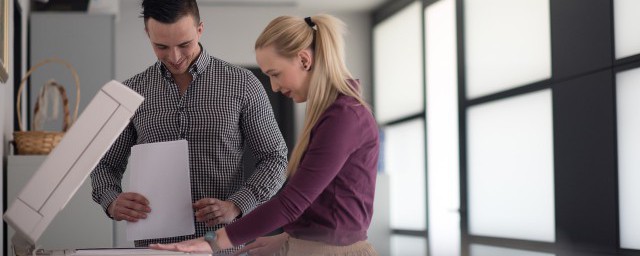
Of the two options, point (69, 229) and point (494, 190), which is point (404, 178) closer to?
point (494, 190)

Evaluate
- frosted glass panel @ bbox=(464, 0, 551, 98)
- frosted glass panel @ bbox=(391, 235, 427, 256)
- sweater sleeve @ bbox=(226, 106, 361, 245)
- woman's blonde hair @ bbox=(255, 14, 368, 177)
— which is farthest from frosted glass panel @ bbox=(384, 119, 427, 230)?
sweater sleeve @ bbox=(226, 106, 361, 245)

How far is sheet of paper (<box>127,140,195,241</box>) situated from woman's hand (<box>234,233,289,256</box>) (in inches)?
6.6

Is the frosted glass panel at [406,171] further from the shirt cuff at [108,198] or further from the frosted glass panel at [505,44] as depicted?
the shirt cuff at [108,198]

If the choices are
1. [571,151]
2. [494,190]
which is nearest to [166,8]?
[571,151]

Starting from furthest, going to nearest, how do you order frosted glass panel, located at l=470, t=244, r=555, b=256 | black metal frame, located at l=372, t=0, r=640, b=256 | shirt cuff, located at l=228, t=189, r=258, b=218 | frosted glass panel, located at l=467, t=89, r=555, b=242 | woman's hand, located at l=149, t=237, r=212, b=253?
frosted glass panel, located at l=470, t=244, r=555, b=256, frosted glass panel, located at l=467, t=89, r=555, b=242, black metal frame, located at l=372, t=0, r=640, b=256, shirt cuff, located at l=228, t=189, r=258, b=218, woman's hand, located at l=149, t=237, r=212, b=253

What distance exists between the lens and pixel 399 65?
7.98 metres

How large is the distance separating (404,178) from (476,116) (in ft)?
5.69

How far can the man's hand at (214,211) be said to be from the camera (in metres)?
2.04

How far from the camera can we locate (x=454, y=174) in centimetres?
697

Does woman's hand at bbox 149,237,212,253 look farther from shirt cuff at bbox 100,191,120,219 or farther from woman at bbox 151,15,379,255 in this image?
shirt cuff at bbox 100,191,120,219

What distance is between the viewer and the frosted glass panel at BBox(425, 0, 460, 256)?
692 cm

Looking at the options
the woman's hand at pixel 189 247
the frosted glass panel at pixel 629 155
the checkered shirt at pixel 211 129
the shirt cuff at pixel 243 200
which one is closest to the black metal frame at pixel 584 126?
the frosted glass panel at pixel 629 155

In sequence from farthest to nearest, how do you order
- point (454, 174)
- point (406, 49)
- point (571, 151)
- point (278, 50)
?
point (406, 49) → point (454, 174) → point (571, 151) → point (278, 50)

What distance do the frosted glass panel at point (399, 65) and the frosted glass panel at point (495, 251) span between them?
1488mm
